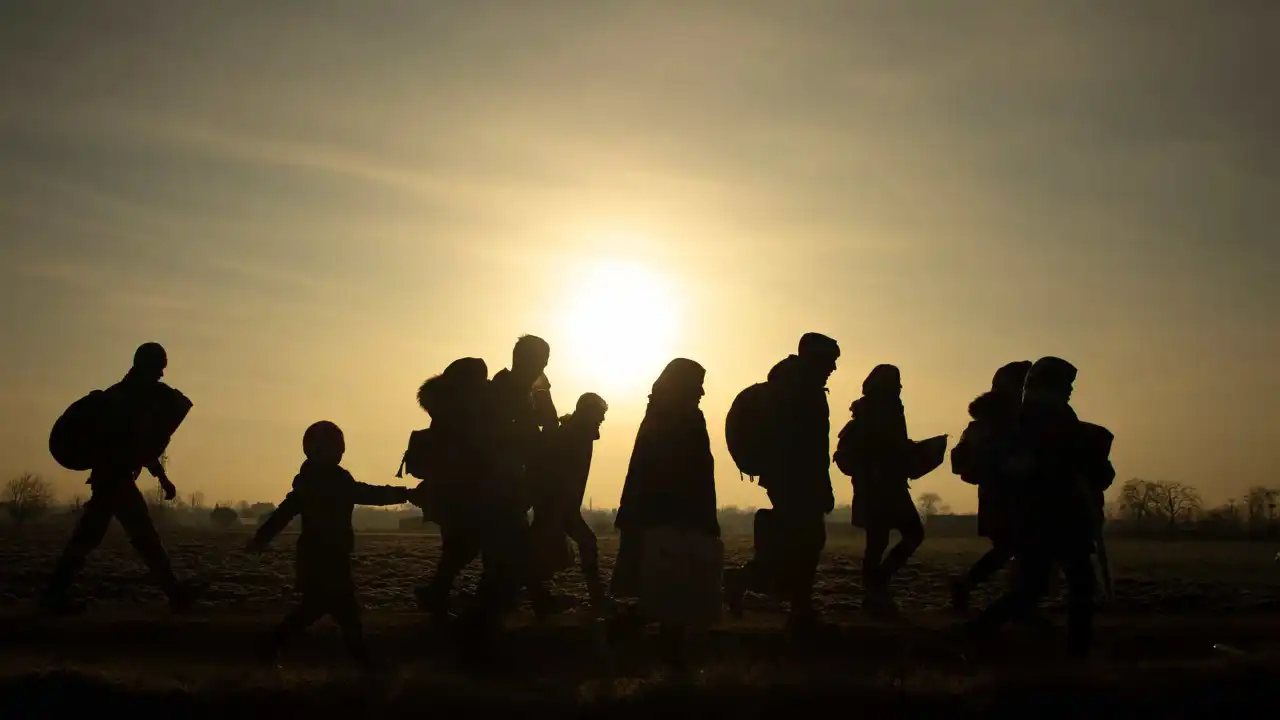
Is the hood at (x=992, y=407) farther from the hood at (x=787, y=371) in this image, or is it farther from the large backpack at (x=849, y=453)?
the hood at (x=787, y=371)

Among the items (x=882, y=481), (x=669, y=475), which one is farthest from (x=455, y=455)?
(x=882, y=481)

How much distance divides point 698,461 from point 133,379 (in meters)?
5.76

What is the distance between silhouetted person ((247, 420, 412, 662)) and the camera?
8.63 meters

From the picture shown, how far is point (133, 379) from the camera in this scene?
428 inches

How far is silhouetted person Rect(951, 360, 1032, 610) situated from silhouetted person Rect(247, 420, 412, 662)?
5.40 metres

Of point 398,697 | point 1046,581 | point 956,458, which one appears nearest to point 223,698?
point 398,697

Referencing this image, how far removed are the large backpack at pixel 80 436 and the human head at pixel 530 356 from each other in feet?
13.4

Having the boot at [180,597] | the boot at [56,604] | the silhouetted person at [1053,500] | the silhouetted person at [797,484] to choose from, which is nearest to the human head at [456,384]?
the silhouetted person at [797,484]

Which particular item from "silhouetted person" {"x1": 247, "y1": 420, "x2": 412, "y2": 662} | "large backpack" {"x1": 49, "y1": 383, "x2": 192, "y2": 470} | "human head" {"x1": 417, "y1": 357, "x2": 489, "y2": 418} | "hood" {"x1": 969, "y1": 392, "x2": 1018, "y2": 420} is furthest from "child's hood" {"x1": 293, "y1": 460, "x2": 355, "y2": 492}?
"hood" {"x1": 969, "y1": 392, "x2": 1018, "y2": 420}

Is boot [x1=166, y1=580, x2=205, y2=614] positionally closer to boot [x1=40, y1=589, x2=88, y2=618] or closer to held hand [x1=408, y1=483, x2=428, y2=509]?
boot [x1=40, y1=589, x2=88, y2=618]

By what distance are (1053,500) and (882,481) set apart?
2288mm

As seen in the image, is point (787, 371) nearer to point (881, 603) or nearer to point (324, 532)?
point (881, 603)

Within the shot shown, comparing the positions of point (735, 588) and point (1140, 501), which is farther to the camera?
point (1140, 501)

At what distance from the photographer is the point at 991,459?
10.3 m
